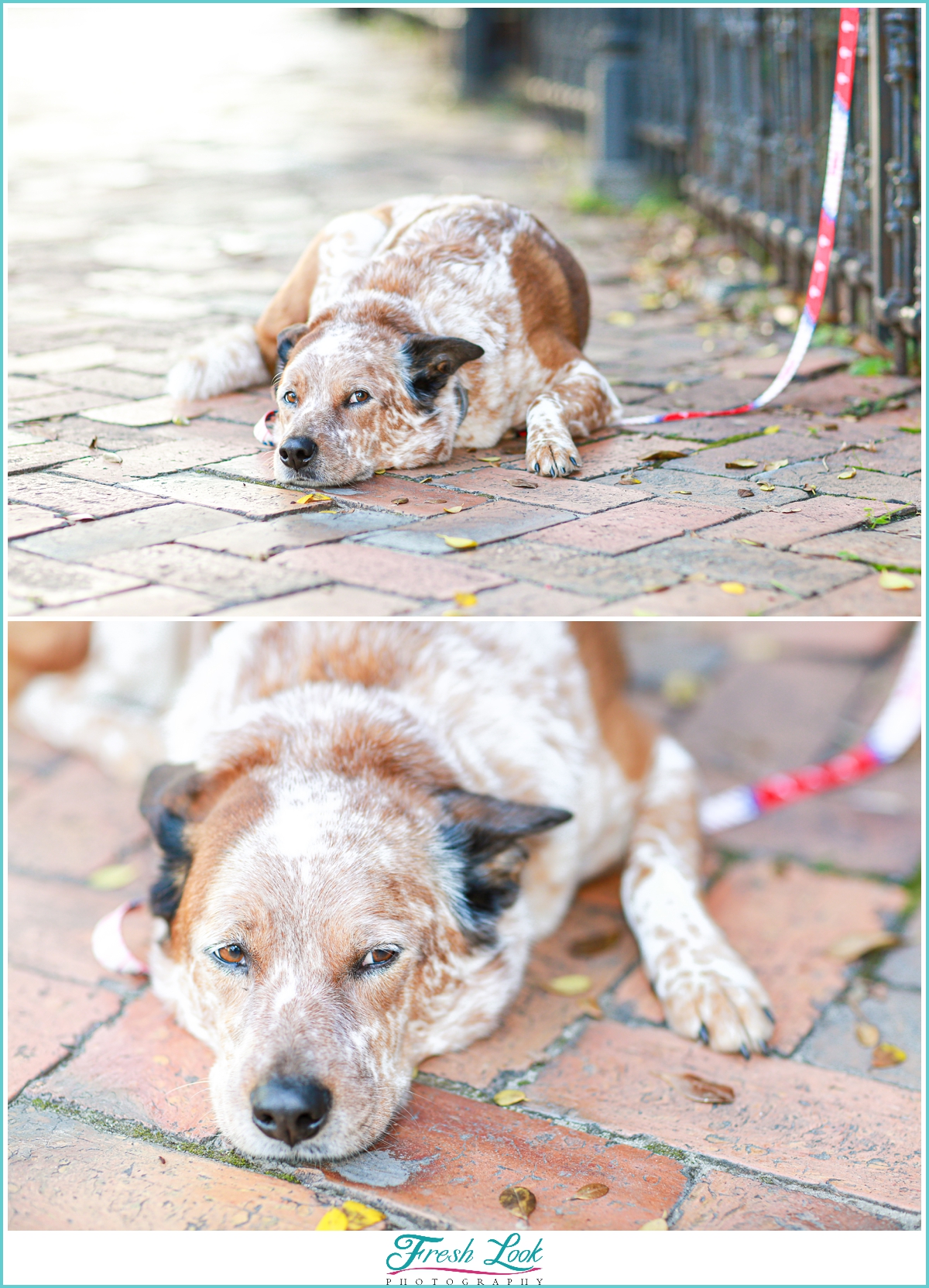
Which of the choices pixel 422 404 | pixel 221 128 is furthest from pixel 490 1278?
pixel 221 128

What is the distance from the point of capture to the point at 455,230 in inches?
148

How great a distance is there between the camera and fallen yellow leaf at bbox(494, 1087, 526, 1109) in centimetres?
276

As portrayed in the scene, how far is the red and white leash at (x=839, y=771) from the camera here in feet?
13.7

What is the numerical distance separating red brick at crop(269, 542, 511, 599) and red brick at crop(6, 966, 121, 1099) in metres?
1.22

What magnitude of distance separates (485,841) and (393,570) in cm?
67

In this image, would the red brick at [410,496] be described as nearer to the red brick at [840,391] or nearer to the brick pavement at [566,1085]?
Answer: the brick pavement at [566,1085]

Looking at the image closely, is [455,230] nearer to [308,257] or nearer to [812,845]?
[308,257]

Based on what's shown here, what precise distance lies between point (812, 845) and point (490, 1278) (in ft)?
6.80

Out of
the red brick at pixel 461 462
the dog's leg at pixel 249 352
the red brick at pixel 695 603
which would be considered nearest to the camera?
the red brick at pixel 695 603

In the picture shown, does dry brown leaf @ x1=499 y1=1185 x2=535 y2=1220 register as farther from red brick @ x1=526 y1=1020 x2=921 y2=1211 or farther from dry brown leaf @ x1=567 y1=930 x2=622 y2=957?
dry brown leaf @ x1=567 y1=930 x2=622 y2=957

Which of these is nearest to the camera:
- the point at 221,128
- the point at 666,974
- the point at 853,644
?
the point at 666,974

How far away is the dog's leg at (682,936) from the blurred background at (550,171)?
1.99 metres

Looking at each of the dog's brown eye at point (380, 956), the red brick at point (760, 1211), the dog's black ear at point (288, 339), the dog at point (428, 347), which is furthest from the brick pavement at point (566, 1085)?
the dog's black ear at point (288, 339)

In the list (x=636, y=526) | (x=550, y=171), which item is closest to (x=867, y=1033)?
(x=636, y=526)
